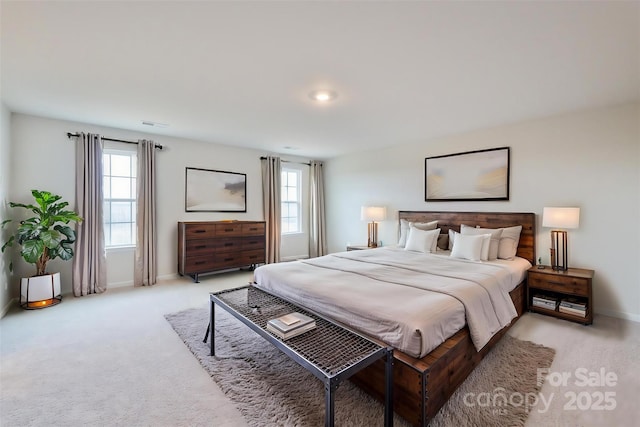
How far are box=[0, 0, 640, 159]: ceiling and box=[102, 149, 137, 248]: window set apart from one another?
2.59 ft

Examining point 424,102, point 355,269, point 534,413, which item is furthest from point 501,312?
point 424,102

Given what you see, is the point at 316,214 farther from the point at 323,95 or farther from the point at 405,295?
the point at 405,295

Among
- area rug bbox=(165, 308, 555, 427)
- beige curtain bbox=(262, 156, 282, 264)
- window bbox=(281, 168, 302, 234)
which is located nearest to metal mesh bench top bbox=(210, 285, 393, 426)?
area rug bbox=(165, 308, 555, 427)

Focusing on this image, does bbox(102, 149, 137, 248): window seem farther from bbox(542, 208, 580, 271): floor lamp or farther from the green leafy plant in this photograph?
bbox(542, 208, 580, 271): floor lamp

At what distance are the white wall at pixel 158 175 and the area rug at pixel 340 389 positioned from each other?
2.58m

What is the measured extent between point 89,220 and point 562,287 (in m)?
5.97

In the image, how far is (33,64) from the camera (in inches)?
91.9

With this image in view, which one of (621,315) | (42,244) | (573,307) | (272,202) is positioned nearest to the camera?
(573,307)

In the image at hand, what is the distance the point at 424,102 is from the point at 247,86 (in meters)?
1.89

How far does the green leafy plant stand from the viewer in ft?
10.7

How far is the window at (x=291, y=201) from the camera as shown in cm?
636

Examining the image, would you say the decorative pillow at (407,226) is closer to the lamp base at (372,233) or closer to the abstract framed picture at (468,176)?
the abstract framed picture at (468,176)

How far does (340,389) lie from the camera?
77.1 inches

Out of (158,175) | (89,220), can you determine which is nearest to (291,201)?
(158,175)
